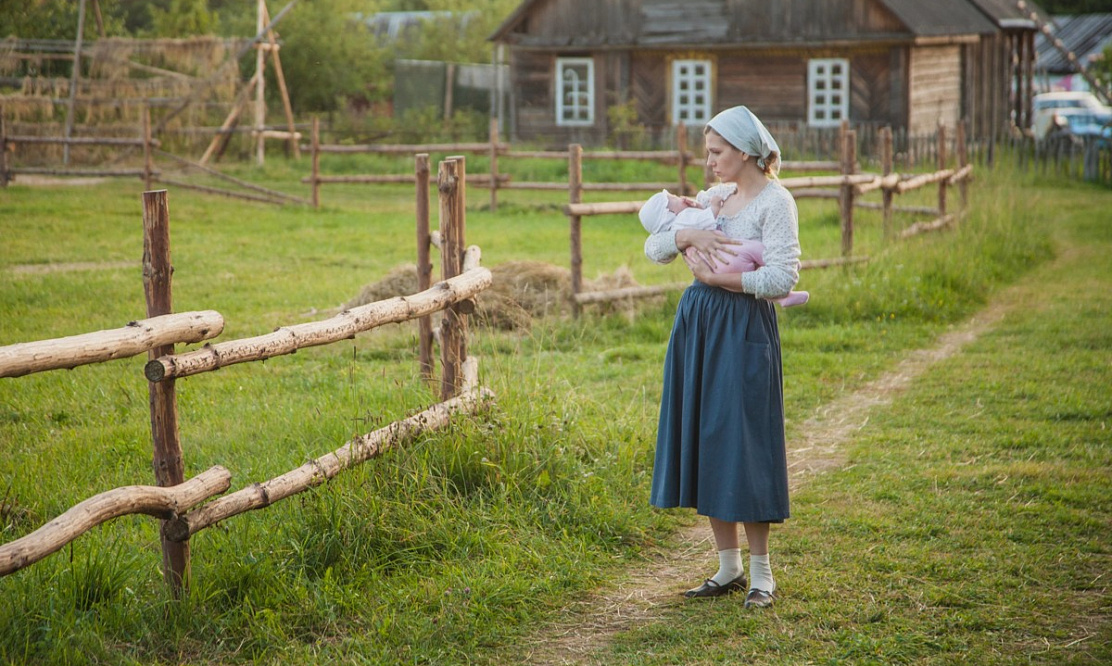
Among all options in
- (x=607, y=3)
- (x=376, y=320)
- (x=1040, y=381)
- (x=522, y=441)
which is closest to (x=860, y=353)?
(x=1040, y=381)

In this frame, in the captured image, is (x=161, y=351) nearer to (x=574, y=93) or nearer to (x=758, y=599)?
(x=758, y=599)

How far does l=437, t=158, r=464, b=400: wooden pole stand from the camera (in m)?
5.22

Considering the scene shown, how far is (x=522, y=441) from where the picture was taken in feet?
16.2

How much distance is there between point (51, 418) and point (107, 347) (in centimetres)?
335

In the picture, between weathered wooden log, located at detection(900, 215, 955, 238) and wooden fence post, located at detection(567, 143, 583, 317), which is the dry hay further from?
weathered wooden log, located at detection(900, 215, 955, 238)

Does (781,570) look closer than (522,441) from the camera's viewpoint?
Yes

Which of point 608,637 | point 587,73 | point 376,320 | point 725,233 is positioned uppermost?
point 587,73

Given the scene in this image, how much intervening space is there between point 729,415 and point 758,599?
697 millimetres

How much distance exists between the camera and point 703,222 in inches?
159

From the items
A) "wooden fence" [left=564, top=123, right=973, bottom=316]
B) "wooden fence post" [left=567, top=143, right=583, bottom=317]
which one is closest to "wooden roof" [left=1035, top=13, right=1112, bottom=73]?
"wooden fence" [left=564, top=123, right=973, bottom=316]

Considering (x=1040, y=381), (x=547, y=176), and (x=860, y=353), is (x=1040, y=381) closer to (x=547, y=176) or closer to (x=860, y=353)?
(x=860, y=353)

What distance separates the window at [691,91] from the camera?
24.5 metres

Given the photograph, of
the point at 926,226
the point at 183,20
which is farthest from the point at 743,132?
the point at 183,20

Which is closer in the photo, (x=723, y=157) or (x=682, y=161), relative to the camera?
(x=723, y=157)
